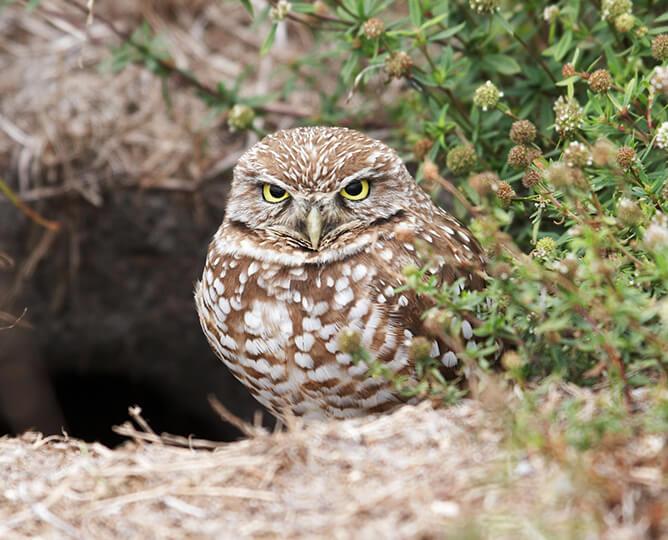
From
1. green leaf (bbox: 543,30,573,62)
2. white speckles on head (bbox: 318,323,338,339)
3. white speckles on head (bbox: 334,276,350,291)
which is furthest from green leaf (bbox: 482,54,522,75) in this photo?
white speckles on head (bbox: 318,323,338,339)

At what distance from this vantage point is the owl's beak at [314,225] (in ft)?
9.56

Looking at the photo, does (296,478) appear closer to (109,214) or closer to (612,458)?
(612,458)

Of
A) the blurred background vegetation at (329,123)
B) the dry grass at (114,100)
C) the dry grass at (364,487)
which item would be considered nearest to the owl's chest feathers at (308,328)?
the blurred background vegetation at (329,123)

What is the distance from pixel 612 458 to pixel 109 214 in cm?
370

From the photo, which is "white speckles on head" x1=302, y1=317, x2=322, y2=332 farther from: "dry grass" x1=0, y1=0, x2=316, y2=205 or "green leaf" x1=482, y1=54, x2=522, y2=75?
"dry grass" x1=0, y1=0, x2=316, y2=205

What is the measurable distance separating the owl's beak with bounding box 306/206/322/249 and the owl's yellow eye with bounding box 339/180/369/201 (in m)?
0.12

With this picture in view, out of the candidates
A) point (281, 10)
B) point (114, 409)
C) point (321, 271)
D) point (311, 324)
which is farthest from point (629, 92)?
point (114, 409)

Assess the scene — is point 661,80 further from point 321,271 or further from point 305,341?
point 305,341

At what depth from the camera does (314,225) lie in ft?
9.57

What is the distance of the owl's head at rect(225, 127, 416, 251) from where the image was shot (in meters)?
2.95

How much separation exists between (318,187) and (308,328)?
45 cm

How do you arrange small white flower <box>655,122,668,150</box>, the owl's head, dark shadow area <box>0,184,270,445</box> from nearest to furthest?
1. small white flower <box>655,122,668,150</box>
2. the owl's head
3. dark shadow area <box>0,184,270,445</box>

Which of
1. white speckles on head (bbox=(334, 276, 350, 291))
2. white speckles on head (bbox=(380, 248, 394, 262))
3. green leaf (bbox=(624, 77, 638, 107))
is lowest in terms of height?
white speckles on head (bbox=(334, 276, 350, 291))

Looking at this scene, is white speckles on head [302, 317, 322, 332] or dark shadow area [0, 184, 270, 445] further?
dark shadow area [0, 184, 270, 445]
